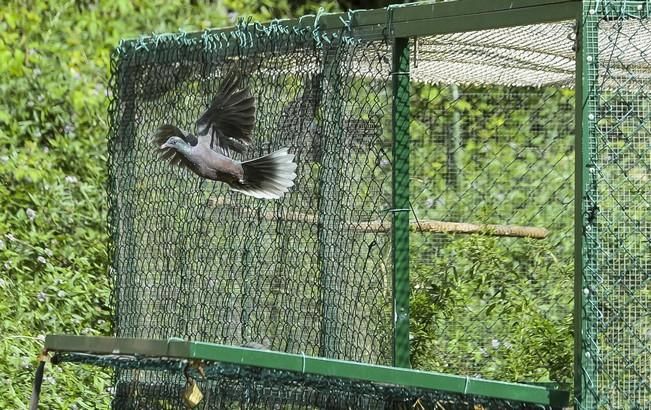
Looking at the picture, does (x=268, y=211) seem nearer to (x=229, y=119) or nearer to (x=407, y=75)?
(x=229, y=119)

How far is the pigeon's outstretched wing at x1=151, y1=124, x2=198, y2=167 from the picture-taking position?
13.1 feet

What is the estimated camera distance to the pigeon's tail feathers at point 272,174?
12.9 feet

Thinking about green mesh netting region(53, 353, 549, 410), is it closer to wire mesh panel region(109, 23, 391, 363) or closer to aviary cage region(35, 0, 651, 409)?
aviary cage region(35, 0, 651, 409)

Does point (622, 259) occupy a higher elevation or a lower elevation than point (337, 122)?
lower

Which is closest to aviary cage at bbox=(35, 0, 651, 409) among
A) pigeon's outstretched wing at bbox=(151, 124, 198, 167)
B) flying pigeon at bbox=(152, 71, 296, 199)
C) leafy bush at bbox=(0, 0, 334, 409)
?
flying pigeon at bbox=(152, 71, 296, 199)

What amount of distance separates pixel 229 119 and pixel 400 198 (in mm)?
654

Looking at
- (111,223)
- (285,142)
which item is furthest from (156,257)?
(285,142)

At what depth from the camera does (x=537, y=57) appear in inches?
176

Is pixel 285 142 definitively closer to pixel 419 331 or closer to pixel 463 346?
pixel 419 331

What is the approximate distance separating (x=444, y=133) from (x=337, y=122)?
2320 millimetres

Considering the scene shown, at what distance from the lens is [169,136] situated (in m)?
4.16

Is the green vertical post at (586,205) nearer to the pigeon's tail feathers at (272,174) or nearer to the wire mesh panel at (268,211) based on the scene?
the wire mesh panel at (268,211)

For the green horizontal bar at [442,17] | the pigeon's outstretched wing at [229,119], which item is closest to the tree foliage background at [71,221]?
the pigeon's outstretched wing at [229,119]

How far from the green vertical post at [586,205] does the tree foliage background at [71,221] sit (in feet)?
5.15
